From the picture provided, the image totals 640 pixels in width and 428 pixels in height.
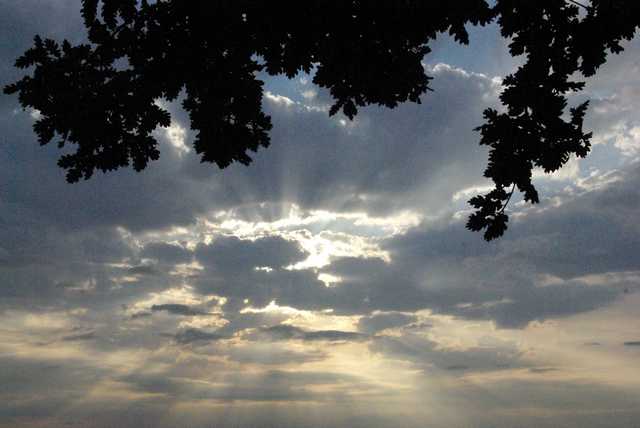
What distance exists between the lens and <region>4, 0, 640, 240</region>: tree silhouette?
6906mm

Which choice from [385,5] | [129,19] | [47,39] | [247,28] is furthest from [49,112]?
[385,5]

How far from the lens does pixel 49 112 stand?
7453 mm

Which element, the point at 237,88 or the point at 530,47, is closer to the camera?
the point at 530,47

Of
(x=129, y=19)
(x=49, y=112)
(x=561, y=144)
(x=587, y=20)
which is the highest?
Answer: (x=129, y=19)

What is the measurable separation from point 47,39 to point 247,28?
100 inches

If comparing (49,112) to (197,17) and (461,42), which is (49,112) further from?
(461,42)

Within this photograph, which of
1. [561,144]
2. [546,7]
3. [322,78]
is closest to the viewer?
[561,144]

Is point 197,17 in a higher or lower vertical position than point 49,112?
higher

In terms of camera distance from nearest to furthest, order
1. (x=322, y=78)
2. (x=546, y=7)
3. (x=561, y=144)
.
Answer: (x=561, y=144)
(x=546, y=7)
(x=322, y=78)

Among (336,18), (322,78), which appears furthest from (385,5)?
(322,78)

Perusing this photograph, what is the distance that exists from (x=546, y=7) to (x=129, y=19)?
556cm

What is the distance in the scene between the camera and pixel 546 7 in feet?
23.9

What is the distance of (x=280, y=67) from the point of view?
771 centimetres

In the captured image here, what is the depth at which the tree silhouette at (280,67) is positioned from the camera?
6.91 metres
